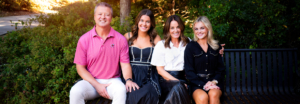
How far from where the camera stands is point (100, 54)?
3.14 meters

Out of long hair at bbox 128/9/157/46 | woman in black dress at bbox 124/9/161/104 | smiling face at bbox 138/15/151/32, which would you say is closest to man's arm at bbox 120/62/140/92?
woman in black dress at bbox 124/9/161/104

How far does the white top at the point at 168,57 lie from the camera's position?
3312 millimetres

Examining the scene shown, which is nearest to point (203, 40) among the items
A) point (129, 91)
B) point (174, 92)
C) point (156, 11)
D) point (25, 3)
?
point (174, 92)

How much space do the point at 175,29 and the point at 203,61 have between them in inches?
27.1

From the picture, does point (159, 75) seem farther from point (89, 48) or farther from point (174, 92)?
point (89, 48)

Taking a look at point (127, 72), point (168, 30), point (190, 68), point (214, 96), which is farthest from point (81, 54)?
point (214, 96)

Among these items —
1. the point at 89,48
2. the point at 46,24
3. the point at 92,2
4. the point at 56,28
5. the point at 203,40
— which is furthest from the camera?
the point at 92,2

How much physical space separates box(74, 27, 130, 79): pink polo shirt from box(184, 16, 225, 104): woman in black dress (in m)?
1.02

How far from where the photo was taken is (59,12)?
5.55 metres

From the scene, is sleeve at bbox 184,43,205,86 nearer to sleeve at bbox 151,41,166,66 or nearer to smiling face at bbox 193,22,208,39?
smiling face at bbox 193,22,208,39

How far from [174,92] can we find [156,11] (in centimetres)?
747

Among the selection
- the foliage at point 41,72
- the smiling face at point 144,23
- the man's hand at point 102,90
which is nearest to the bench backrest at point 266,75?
the smiling face at point 144,23

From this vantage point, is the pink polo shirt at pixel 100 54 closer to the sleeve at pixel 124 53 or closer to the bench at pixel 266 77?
the sleeve at pixel 124 53

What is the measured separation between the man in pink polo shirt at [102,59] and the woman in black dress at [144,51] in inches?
7.5
